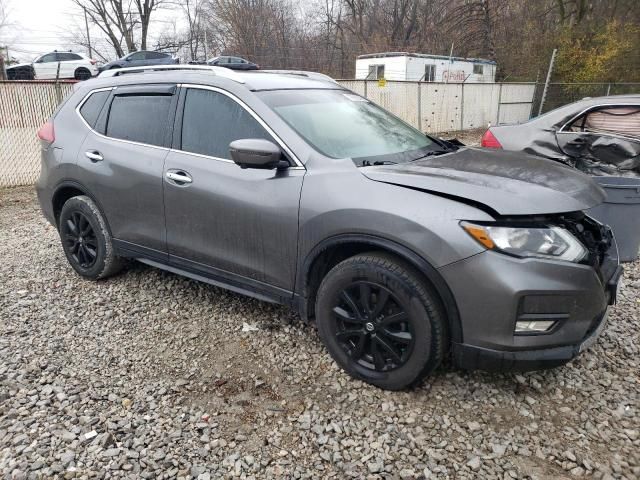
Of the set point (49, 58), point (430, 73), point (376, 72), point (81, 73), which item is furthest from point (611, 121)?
point (49, 58)

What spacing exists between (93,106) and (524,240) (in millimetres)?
3586

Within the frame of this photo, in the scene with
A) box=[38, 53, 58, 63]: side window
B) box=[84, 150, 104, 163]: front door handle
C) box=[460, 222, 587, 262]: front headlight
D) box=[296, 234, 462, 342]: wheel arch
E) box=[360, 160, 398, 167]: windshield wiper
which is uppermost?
box=[38, 53, 58, 63]: side window

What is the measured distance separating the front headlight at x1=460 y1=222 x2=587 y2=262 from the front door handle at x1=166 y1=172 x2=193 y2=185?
1.89 metres

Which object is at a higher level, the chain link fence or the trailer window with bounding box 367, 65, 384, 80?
the trailer window with bounding box 367, 65, 384, 80

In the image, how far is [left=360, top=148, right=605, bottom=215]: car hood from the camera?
2367 millimetres

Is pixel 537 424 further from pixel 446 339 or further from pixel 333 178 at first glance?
pixel 333 178

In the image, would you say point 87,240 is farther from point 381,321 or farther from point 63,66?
point 63,66

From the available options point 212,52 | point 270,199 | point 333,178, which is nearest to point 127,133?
point 270,199

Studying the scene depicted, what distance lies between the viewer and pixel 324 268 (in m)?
2.97

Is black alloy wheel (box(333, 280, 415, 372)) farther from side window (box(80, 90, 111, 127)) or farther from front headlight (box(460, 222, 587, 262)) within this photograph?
side window (box(80, 90, 111, 127))

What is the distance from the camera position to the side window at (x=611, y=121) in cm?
523

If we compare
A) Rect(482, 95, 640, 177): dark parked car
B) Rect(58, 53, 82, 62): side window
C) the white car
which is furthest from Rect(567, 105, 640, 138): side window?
Rect(58, 53, 82, 62): side window

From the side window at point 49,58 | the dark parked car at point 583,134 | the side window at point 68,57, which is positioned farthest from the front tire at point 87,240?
the side window at point 49,58

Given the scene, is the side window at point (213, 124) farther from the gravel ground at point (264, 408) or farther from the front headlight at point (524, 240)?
the front headlight at point (524, 240)
